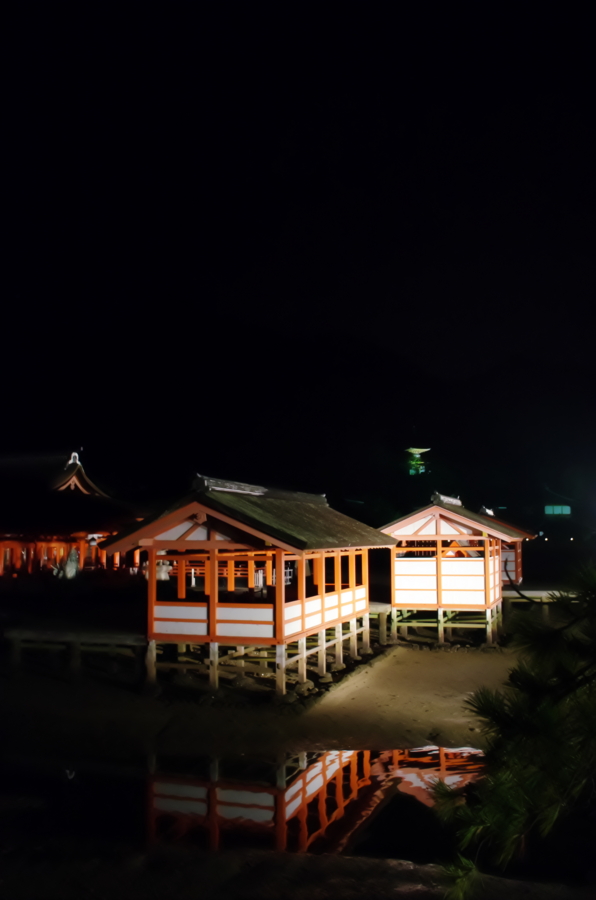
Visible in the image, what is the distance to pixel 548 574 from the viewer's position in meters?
38.1

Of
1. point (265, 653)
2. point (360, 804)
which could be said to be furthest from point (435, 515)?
point (360, 804)

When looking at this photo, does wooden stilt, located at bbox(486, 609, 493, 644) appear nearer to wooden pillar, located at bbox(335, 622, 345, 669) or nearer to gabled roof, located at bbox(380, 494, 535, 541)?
gabled roof, located at bbox(380, 494, 535, 541)

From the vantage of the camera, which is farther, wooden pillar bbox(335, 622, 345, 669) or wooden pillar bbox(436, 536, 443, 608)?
wooden pillar bbox(436, 536, 443, 608)

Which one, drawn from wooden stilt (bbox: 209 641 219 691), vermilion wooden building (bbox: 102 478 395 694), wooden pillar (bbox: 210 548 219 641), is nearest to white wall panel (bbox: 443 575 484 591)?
vermilion wooden building (bbox: 102 478 395 694)

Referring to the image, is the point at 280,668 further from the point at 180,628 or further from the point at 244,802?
the point at 244,802

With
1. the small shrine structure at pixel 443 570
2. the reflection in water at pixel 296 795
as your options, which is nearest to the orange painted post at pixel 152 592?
the reflection in water at pixel 296 795

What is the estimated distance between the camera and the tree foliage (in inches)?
121

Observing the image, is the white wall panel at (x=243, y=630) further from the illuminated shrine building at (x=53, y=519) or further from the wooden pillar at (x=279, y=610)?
the illuminated shrine building at (x=53, y=519)

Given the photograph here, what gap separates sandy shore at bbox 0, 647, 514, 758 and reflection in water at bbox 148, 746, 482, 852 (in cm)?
71

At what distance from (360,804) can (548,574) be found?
105ft

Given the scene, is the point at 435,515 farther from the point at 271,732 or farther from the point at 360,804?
the point at 360,804

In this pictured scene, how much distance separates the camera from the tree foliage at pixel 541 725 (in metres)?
3.06

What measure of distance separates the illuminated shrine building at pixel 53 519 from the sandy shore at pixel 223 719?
46.3 feet

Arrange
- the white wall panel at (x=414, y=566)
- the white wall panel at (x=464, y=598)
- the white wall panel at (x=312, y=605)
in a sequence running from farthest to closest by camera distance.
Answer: the white wall panel at (x=414, y=566) → the white wall panel at (x=464, y=598) → the white wall panel at (x=312, y=605)
